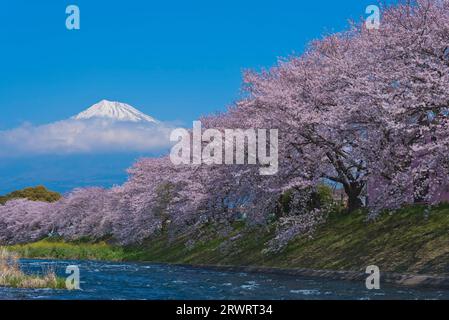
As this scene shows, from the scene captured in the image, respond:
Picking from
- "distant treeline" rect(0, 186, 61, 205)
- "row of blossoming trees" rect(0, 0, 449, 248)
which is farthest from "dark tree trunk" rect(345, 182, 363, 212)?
"distant treeline" rect(0, 186, 61, 205)

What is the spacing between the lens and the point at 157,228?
71.4 metres

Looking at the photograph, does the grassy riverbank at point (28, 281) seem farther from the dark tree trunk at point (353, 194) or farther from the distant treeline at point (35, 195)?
the distant treeline at point (35, 195)

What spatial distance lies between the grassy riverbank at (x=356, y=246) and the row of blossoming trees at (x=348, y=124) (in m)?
1.49

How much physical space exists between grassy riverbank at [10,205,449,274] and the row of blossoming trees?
149cm

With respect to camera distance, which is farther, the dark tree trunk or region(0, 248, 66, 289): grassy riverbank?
the dark tree trunk

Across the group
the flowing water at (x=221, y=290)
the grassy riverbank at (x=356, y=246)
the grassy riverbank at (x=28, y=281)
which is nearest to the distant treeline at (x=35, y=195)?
the grassy riverbank at (x=356, y=246)

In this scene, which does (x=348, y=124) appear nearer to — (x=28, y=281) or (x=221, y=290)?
(x=221, y=290)

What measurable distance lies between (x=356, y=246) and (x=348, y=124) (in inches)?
286

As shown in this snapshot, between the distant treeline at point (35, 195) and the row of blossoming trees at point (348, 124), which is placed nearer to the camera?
the row of blossoming trees at point (348, 124)

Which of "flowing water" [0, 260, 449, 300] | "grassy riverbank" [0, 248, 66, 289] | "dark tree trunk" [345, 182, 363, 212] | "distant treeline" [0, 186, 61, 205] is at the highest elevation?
"distant treeline" [0, 186, 61, 205]

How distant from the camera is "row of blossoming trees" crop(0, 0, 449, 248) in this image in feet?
110

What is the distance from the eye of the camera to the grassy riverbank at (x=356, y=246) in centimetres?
3403

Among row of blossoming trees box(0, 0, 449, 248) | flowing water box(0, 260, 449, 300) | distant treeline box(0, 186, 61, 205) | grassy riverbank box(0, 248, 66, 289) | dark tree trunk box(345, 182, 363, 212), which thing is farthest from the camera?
distant treeline box(0, 186, 61, 205)

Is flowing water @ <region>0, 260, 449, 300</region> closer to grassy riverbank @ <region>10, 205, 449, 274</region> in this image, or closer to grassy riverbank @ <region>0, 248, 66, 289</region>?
grassy riverbank @ <region>0, 248, 66, 289</region>
